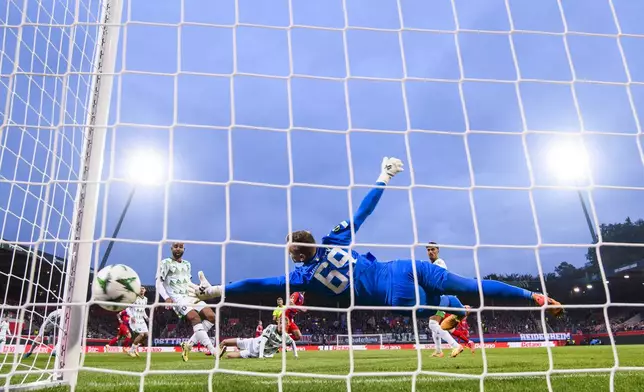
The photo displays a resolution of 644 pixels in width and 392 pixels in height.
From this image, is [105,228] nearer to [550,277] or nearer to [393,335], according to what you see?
[393,335]

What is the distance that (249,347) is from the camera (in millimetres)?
8367

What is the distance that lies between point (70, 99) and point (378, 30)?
2303 mm

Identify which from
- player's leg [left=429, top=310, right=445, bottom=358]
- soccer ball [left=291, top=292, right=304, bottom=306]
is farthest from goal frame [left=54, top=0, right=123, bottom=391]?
player's leg [left=429, top=310, right=445, bottom=358]

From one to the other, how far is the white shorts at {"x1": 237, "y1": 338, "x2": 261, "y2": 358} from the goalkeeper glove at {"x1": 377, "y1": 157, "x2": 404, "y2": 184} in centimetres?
499

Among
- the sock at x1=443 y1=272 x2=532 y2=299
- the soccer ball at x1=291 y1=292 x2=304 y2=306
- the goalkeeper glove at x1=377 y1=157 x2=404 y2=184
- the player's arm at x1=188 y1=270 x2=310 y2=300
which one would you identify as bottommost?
the sock at x1=443 y1=272 x2=532 y2=299

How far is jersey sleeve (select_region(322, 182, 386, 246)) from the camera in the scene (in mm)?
3896

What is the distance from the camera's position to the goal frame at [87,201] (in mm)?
3328

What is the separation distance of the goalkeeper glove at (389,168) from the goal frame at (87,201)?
1.97m

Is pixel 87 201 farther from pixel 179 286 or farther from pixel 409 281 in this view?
pixel 179 286

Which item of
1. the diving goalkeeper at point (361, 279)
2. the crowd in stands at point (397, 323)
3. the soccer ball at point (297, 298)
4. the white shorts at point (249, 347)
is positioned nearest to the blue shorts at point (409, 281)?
the diving goalkeeper at point (361, 279)

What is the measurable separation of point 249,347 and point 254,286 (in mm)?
4270

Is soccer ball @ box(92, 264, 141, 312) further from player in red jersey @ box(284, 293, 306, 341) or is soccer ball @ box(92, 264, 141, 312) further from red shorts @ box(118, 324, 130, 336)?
red shorts @ box(118, 324, 130, 336)

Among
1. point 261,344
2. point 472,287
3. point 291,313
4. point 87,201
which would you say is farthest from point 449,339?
point 87,201

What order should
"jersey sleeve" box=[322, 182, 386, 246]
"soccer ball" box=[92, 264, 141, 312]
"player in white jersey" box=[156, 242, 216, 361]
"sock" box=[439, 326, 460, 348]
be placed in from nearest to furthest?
"soccer ball" box=[92, 264, 141, 312]
"jersey sleeve" box=[322, 182, 386, 246]
"player in white jersey" box=[156, 242, 216, 361]
"sock" box=[439, 326, 460, 348]
